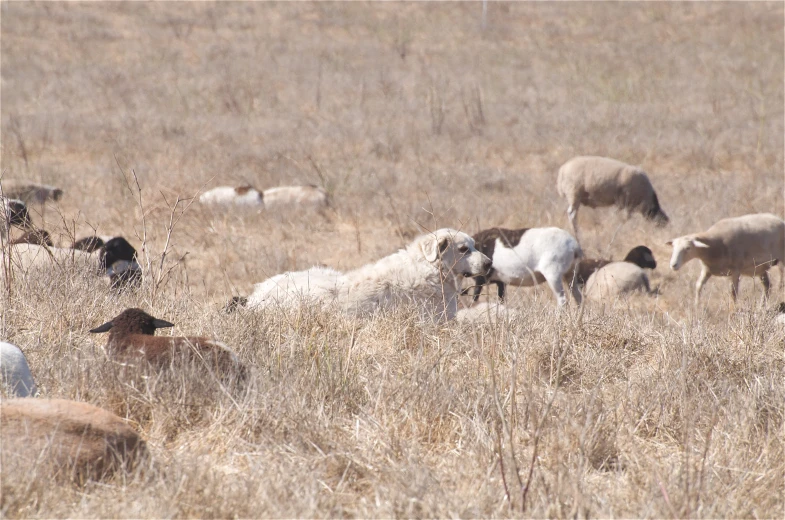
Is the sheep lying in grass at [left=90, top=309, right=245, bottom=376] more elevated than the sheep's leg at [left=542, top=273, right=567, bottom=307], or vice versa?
the sheep lying in grass at [left=90, top=309, right=245, bottom=376]

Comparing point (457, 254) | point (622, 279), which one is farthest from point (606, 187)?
point (457, 254)

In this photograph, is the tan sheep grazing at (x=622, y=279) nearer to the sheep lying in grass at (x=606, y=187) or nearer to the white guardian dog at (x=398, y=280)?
the white guardian dog at (x=398, y=280)

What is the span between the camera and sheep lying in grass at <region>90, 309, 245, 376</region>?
137 inches

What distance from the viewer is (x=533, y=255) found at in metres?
9.27

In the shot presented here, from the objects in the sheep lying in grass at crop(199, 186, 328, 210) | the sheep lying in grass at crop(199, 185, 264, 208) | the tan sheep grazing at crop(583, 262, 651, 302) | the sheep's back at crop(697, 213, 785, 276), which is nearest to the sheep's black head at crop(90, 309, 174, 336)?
the tan sheep grazing at crop(583, 262, 651, 302)

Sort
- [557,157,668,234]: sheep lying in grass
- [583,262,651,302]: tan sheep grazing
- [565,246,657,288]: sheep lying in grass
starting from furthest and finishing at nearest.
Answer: [557,157,668,234]: sheep lying in grass → [565,246,657,288]: sheep lying in grass → [583,262,651,302]: tan sheep grazing

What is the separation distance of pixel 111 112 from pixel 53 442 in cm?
2067

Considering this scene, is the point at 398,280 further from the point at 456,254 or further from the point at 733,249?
the point at 733,249

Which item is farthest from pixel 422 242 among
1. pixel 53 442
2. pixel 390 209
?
pixel 390 209

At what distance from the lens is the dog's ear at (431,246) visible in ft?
21.3

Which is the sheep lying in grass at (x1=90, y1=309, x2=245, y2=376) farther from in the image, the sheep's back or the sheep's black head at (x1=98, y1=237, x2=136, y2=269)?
the sheep's back

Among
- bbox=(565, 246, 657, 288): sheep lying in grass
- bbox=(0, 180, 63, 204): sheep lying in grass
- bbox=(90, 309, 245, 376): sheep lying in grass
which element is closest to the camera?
bbox=(90, 309, 245, 376): sheep lying in grass

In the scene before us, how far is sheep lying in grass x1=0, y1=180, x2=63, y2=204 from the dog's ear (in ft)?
25.7

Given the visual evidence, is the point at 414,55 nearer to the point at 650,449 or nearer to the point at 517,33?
the point at 517,33
